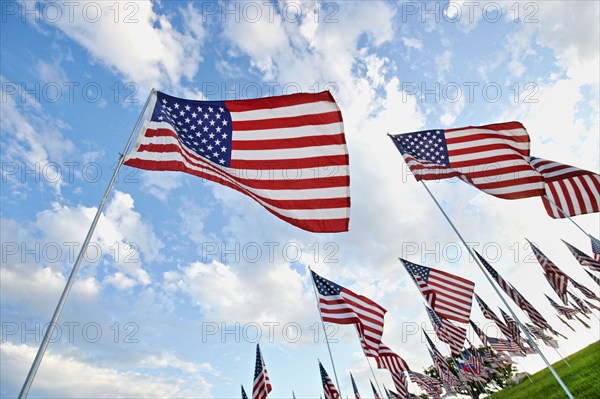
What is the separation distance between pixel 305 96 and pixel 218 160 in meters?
2.27

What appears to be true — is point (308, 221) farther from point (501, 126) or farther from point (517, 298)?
point (517, 298)

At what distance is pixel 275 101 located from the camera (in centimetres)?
740

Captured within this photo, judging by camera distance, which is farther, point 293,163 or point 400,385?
point 400,385

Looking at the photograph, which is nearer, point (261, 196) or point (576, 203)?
point (261, 196)

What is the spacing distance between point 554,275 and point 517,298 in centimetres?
285

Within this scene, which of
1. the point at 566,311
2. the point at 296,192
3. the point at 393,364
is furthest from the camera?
the point at 566,311

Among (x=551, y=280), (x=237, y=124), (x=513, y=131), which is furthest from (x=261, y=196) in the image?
(x=551, y=280)

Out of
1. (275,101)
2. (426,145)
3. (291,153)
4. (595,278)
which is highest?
(426,145)

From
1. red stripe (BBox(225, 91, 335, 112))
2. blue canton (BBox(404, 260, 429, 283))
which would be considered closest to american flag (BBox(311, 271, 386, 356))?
blue canton (BBox(404, 260, 429, 283))

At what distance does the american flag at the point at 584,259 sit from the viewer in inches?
964

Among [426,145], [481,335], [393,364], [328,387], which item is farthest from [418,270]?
[481,335]

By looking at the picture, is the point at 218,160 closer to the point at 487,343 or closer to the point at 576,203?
the point at 576,203

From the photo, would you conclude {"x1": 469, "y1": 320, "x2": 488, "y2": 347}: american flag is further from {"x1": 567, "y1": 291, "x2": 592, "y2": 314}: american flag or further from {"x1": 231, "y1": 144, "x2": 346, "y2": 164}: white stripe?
{"x1": 231, "y1": 144, "x2": 346, "y2": 164}: white stripe

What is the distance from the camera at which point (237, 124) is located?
7305 millimetres
